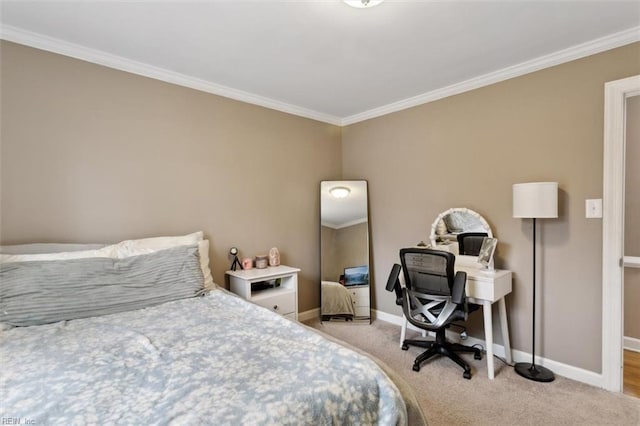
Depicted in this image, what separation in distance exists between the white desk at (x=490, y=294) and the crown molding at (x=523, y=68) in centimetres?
168

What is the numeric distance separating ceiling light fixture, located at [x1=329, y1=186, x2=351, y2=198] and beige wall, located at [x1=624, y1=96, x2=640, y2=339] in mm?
2681

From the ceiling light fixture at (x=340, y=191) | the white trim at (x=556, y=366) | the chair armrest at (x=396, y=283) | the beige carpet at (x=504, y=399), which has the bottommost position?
the beige carpet at (x=504, y=399)

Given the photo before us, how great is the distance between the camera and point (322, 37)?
2.17m

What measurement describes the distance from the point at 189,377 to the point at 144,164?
6.62 ft

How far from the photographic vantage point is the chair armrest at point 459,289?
92.0 inches

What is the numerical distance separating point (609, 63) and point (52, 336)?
3840 mm

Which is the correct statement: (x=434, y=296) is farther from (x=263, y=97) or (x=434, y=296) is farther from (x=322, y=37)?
(x=263, y=97)

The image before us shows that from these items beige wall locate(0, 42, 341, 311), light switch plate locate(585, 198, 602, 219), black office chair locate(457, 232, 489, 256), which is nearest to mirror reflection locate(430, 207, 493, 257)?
black office chair locate(457, 232, 489, 256)

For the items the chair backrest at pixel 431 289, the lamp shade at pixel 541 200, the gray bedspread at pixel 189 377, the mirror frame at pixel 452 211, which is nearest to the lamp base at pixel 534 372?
the chair backrest at pixel 431 289

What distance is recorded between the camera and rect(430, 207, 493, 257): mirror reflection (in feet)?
9.46

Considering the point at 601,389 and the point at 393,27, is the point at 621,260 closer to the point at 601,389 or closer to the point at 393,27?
the point at 601,389

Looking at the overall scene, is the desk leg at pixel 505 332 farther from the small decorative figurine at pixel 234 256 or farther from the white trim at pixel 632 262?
the small decorative figurine at pixel 234 256

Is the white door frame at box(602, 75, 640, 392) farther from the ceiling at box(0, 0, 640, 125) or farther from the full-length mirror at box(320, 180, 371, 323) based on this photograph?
the full-length mirror at box(320, 180, 371, 323)

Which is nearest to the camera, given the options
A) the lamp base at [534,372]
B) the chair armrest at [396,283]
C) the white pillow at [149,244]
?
the white pillow at [149,244]
